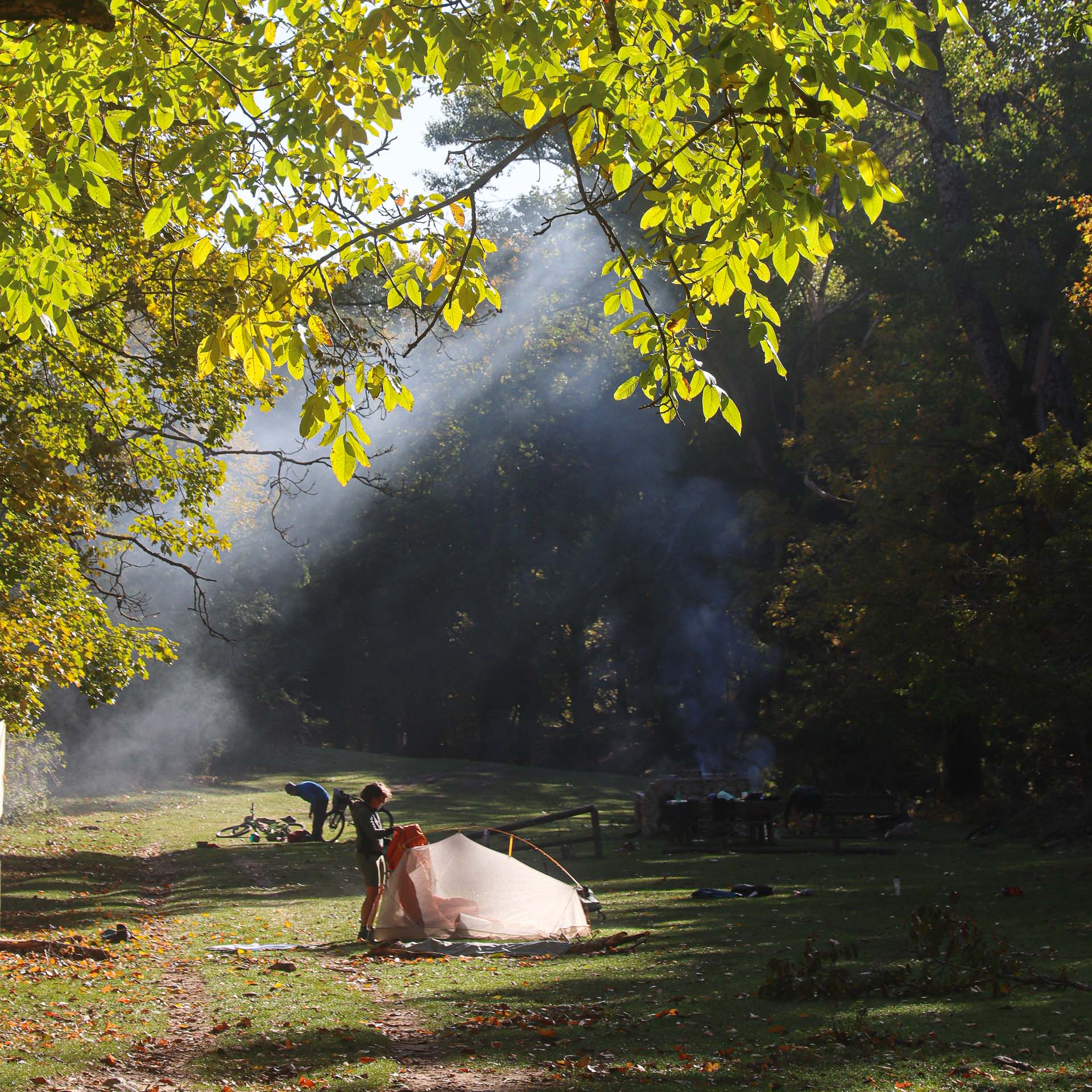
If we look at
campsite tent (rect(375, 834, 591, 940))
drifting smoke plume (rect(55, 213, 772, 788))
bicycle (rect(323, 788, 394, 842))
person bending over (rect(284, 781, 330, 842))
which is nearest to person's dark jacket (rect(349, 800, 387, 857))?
campsite tent (rect(375, 834, 591, 940))

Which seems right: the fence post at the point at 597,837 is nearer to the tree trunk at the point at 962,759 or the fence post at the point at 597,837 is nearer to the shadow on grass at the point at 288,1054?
the tree trunk at the point at 962,759

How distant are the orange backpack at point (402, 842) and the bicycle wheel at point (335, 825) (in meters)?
9.87

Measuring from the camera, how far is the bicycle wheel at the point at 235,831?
20.1m

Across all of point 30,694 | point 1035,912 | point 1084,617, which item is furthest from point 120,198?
point 1084,617

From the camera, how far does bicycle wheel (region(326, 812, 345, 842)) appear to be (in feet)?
64.3

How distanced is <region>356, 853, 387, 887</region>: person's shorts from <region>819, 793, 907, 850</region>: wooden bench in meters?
10.9

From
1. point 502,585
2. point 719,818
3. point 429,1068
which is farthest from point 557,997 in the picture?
point 502,585

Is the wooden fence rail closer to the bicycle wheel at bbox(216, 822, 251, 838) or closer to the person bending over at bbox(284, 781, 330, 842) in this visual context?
the person bending over at bbox(284, 781, 330, 842)

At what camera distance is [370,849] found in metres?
10.1

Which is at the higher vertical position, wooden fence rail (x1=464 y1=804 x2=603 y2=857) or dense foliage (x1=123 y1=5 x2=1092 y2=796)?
dense foliage (x1=123 y1=5 x2=1092 y2=796)

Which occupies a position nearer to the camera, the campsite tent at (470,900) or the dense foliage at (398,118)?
the dense foliage at (398,118)

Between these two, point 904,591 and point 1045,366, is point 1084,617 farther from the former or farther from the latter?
point 1045,366

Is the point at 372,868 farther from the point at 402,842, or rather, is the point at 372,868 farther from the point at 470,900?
the point at 470,900

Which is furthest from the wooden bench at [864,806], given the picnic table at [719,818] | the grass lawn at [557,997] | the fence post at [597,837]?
the fence post at [597,837]
